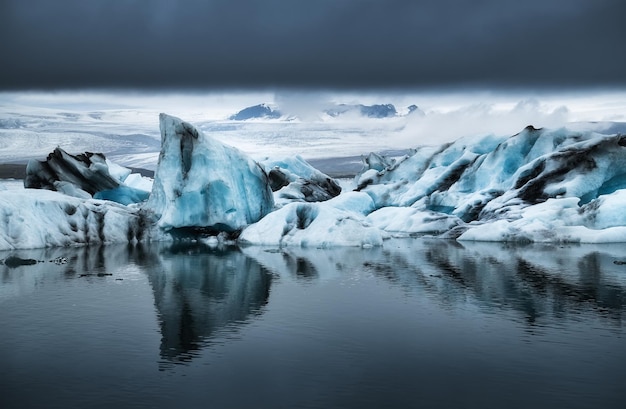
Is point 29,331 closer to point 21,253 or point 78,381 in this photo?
point 78,381

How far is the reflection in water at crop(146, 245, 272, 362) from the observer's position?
19.7 meters

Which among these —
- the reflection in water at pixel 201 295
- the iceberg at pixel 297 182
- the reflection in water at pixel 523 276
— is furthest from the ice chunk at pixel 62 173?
the reflection in water at pixel 523 276

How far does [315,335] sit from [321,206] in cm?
2483

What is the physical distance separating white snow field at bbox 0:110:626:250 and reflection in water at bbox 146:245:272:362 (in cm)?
507

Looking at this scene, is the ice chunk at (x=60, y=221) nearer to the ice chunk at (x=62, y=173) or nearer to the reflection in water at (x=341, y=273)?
the reflection in water at (x=341, y=273)

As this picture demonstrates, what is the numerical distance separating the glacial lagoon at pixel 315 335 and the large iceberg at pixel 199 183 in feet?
32.6

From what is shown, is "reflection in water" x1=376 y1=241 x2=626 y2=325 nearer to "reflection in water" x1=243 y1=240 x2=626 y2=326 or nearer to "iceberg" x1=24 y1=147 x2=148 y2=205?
"reflection in water" x1=243 y1=240 x2=626 y2=326

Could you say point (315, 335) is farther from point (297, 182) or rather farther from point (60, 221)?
point (297, 182)

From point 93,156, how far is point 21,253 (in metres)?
19.1

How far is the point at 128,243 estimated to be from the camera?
46719 mm

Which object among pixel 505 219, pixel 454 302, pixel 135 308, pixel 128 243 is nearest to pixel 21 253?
pixel 128 243

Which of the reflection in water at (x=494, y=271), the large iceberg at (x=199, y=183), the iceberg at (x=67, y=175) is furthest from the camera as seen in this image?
the iceberg at (x=67, y=175)

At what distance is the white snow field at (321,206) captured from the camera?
142ft

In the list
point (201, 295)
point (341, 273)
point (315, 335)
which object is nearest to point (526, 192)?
point (341, 273)
